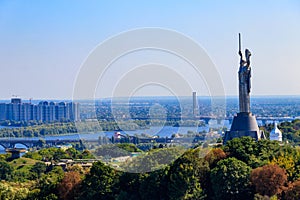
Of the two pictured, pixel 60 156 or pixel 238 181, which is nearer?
pixel 238 181

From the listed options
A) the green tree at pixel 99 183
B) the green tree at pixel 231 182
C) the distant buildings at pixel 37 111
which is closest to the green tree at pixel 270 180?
the green tree at pixel 231 182

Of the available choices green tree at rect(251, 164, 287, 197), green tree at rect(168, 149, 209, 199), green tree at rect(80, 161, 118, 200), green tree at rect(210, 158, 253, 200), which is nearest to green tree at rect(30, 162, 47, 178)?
green tree at rect(80, 161, 118, 200)

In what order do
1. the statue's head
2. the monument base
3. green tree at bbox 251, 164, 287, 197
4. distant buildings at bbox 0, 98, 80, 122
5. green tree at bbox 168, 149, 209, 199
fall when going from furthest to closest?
distant buildings at bbox 0, 98, 80, 122
the statue's head
the monument base
green tree at bbox 168, 149, 209, 199
green tree at bbox 251, 164, 287, 197

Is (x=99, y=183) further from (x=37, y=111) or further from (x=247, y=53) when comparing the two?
(x=37, y=111)

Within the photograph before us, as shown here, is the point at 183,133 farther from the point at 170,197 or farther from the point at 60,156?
the point at 170,197

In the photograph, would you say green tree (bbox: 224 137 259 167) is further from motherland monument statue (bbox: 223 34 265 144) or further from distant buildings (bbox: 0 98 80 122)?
distant buildings (bbox: 0 98 80 122)

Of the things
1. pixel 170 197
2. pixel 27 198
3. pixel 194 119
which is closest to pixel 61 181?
pixel 27 198
